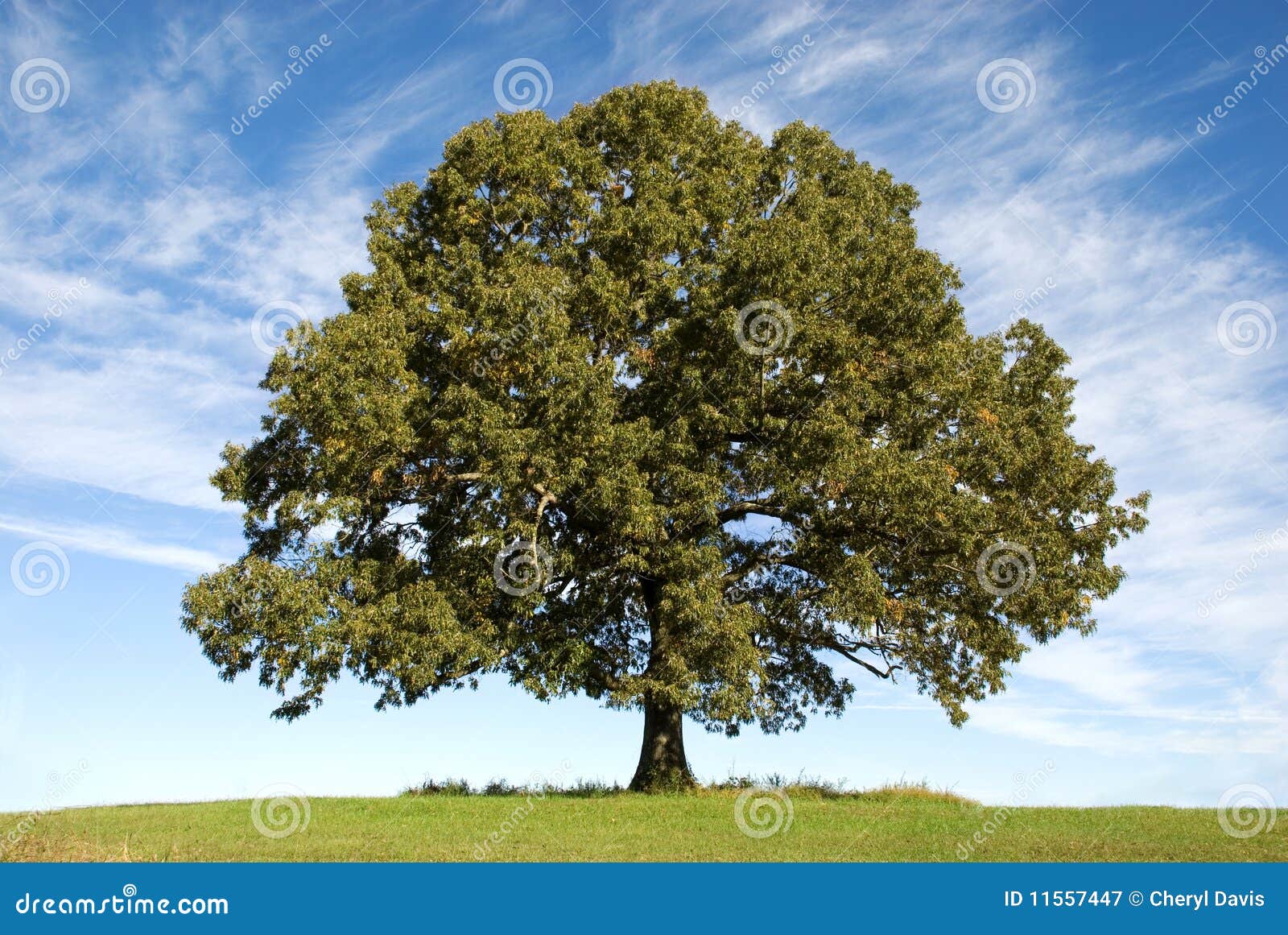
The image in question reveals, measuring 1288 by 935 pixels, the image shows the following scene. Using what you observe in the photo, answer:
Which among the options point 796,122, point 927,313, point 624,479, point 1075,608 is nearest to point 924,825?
point 1075,608

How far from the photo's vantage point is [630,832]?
1686cm

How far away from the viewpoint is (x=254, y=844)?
15.4 m

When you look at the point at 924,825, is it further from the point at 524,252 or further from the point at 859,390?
the point at 524,252
